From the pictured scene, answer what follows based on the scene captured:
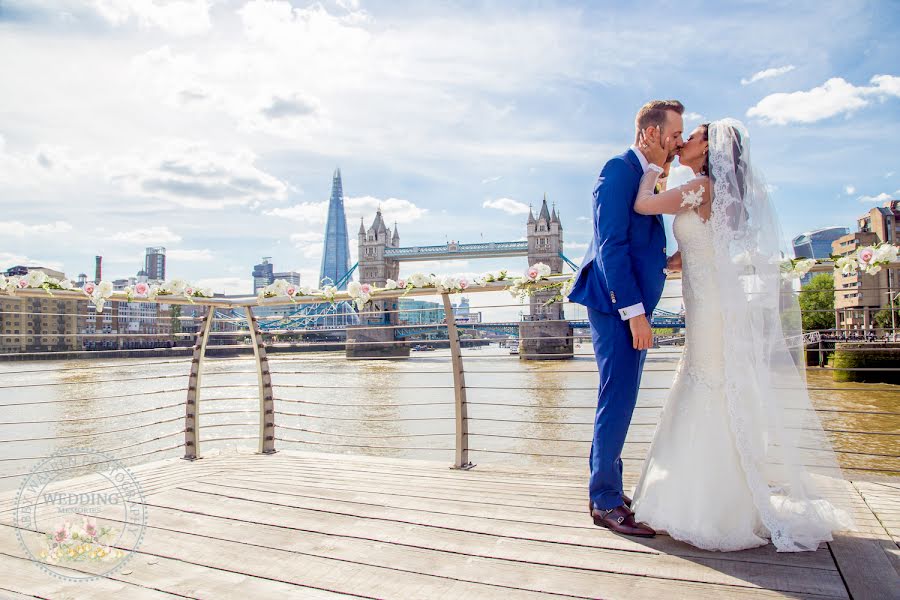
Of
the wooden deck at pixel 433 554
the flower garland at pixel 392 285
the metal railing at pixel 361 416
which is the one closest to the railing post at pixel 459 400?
the metal railing at pixel 361 416

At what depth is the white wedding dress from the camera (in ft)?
5.38

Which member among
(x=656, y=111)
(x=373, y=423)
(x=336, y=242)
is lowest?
(x=373, y=423)

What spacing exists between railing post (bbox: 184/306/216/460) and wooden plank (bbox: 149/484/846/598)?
932mm

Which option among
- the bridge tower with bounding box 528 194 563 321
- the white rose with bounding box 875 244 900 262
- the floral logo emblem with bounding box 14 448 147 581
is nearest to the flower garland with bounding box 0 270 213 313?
the floral logo emblem with bounding box 14 448 147 581

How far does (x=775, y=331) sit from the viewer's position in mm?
1780

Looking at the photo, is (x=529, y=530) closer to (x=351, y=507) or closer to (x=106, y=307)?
(x=351, y=507)

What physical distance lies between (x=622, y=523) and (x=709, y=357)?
54 cm

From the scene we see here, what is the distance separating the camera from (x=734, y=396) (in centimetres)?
173

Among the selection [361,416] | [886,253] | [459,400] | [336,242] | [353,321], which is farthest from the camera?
[336,242]

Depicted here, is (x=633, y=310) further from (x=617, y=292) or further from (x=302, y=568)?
(x=302, y=568)

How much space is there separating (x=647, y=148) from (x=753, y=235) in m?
0.42

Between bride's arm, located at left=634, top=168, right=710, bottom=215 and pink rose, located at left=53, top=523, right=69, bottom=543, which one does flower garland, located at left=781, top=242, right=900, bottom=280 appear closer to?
bride's arm, located at left=634, top=168, right=710, bottom=215

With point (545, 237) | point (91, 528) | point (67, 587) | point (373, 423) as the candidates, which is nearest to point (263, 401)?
point (91, 528)

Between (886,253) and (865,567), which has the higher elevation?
(886,253)
